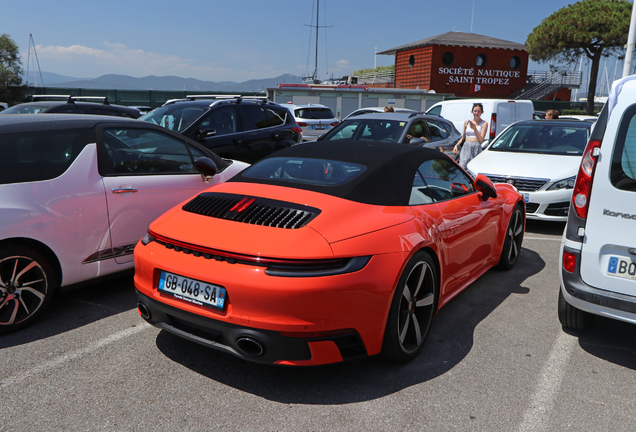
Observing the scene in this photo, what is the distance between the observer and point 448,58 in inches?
1758

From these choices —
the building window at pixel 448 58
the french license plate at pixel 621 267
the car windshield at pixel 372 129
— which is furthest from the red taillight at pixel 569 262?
the building window at pixel 448 58

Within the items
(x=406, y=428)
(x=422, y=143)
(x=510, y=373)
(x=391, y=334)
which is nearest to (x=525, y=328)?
(x=510, y=373)

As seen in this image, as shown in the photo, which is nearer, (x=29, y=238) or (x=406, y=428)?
(x=406, y=428)

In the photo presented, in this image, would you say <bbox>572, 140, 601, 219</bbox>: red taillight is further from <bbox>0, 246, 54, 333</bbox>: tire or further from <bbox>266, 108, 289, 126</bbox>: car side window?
<bbox>266, 108, 289, 126</bbox>: car side window

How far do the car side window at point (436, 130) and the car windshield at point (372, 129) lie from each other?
3.50 ft

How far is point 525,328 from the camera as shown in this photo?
4012mm

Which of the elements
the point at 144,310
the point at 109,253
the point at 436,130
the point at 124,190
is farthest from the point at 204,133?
the point at 144,310

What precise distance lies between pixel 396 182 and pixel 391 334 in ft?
3.37

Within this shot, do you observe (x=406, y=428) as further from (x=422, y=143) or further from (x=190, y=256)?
(x=422, y=143)

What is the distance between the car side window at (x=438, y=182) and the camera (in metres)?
3.69

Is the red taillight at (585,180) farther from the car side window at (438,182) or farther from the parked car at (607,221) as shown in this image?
the car side window at (438,182)

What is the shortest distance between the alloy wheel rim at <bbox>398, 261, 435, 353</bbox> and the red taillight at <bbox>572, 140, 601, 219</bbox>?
3.60ft

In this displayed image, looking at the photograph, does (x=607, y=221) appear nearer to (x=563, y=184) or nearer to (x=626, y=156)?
(x=626, y=156)

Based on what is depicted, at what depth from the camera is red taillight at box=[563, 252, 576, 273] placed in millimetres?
3500
